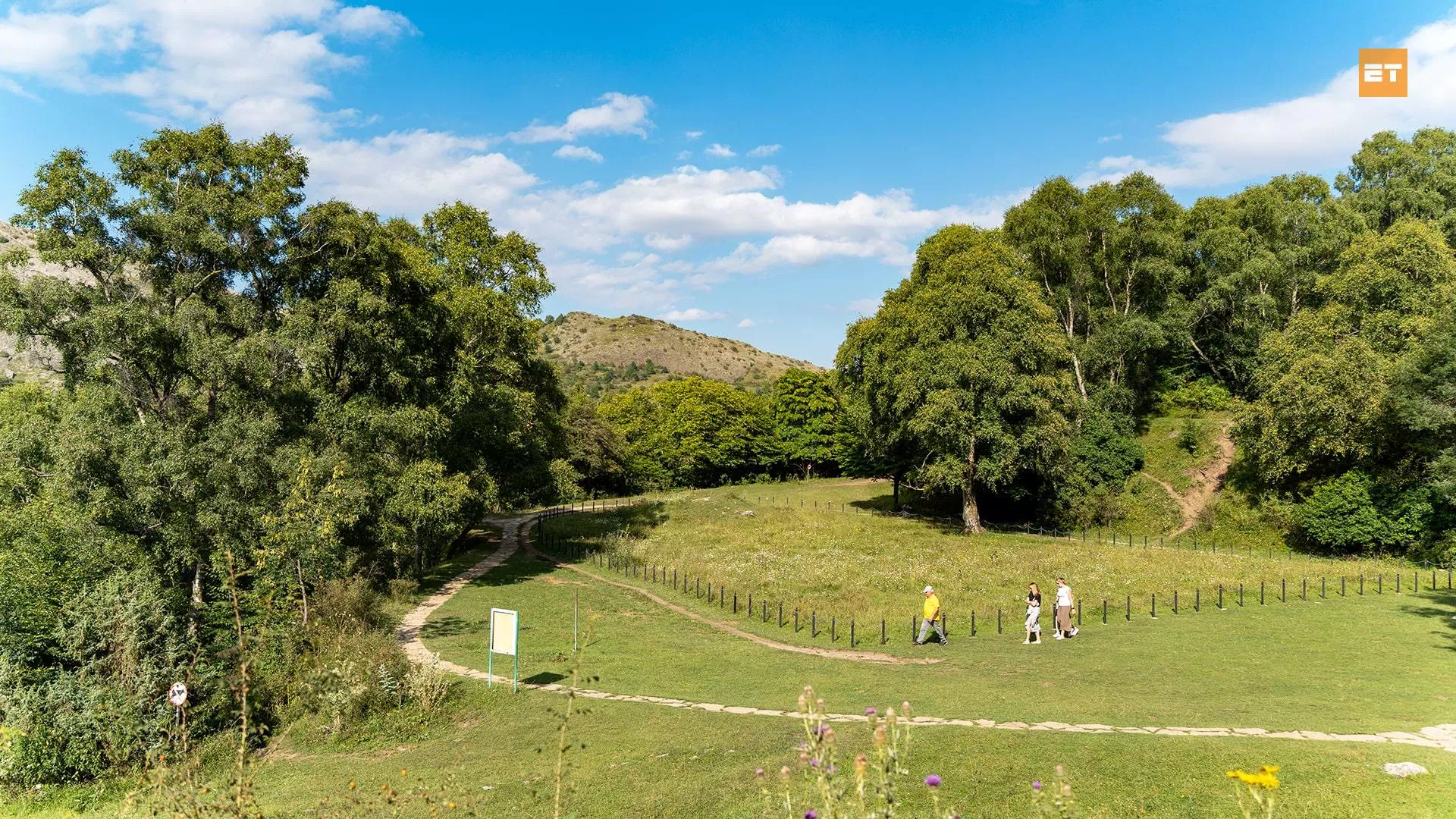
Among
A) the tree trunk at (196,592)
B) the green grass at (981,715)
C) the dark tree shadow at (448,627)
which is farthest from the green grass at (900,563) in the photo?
the tree trunk at (196,592)

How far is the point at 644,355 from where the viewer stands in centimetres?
15775

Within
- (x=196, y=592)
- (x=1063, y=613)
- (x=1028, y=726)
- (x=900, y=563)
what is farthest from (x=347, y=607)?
(x=900, y=563)

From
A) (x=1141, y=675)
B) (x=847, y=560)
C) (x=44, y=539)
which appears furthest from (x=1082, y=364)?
(x=44, y=539)

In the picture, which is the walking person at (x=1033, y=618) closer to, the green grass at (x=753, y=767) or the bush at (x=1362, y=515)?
the green grass at (x=753, y=767)

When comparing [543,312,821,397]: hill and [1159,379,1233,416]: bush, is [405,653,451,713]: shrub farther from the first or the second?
[543,312,821,397]: hill

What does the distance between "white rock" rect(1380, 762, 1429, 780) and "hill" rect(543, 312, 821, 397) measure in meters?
126

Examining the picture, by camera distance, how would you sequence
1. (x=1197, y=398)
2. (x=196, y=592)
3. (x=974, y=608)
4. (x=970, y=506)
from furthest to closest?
(x=1197, y=398) → (x=970, y=506) → (x=974, y=608) → (x=196, y=592)

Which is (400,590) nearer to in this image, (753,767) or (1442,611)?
(753,767)

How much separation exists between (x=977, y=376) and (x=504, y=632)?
30.0 metres

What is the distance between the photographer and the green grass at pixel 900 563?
25.7 m

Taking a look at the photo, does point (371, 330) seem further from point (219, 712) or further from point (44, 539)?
point (219, 712)

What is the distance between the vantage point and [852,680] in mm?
16609

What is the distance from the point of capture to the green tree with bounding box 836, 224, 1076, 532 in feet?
127

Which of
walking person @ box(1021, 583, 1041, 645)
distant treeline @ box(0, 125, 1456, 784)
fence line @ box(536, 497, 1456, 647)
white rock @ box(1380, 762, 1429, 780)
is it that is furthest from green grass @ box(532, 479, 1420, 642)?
white rock @ box(1380, 762, 1429, 780)
